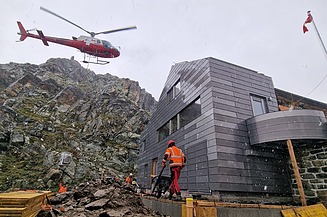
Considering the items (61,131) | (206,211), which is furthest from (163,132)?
(61,131)

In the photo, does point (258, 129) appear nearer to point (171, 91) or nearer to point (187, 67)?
point (187, 67)

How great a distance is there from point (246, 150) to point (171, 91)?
690 cm

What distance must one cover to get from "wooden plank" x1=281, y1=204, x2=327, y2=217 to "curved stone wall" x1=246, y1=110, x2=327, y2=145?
2482 mm

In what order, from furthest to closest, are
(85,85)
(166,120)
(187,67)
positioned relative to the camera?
(85,85) < (166,120) < (187,67)

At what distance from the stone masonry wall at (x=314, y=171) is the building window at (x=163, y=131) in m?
7.28

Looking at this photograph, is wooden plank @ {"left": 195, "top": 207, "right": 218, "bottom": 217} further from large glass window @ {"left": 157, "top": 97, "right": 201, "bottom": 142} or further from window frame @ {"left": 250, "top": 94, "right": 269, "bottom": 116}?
window frame @ {"left": 250, "top": 94, "right": 269, "bottom": 116}

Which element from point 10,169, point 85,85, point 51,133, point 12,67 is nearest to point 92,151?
point 51,133

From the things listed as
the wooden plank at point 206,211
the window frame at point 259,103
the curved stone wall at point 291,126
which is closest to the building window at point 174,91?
the window frame at point 259,103

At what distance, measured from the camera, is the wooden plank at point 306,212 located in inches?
163

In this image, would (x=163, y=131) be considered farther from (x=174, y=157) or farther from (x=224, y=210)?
(x=224, y=210)

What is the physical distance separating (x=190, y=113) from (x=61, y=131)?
976 inches

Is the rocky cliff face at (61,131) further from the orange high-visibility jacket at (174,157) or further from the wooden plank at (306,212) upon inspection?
the wooden plank at (306,212)

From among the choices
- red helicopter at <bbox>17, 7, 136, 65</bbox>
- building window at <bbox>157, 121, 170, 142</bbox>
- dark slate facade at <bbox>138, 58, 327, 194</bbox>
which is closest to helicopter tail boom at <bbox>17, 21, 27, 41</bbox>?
red helicopter at <bbox>17, 7, 136, 65</bbox>

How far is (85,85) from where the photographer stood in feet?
189
